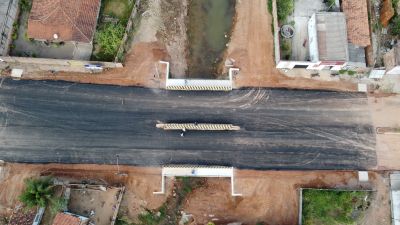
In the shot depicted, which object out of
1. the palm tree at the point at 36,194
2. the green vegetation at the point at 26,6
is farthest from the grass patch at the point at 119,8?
the palm tree at the point at 36,194

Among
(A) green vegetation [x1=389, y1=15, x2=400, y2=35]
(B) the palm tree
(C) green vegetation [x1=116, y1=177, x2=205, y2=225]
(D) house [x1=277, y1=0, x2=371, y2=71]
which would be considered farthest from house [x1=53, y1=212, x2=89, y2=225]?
(A) green vegetation [x1=389, y1=15, x2=400, y2=35]

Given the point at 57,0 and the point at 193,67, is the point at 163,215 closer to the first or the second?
the point at 193,67

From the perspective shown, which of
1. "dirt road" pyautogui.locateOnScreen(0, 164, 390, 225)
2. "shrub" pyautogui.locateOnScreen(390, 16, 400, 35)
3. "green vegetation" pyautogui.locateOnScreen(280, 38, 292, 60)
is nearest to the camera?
"dirt road" pyautogui.locateOnScreen(0, 164, 390, 225)

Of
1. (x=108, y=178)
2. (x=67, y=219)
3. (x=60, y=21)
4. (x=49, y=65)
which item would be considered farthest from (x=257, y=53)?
(x=67, y=219)

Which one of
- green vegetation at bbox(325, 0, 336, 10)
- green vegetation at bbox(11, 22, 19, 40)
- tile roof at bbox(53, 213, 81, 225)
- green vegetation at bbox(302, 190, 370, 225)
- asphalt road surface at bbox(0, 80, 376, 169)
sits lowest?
tile roof at bbox(53, 213, 81, 225)

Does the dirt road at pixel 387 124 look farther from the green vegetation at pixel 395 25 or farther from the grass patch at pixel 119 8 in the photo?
the grass patch at pixel 119 8

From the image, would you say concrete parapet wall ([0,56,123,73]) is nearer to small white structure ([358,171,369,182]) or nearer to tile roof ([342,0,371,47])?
tile roof ([342,0,371,47])
